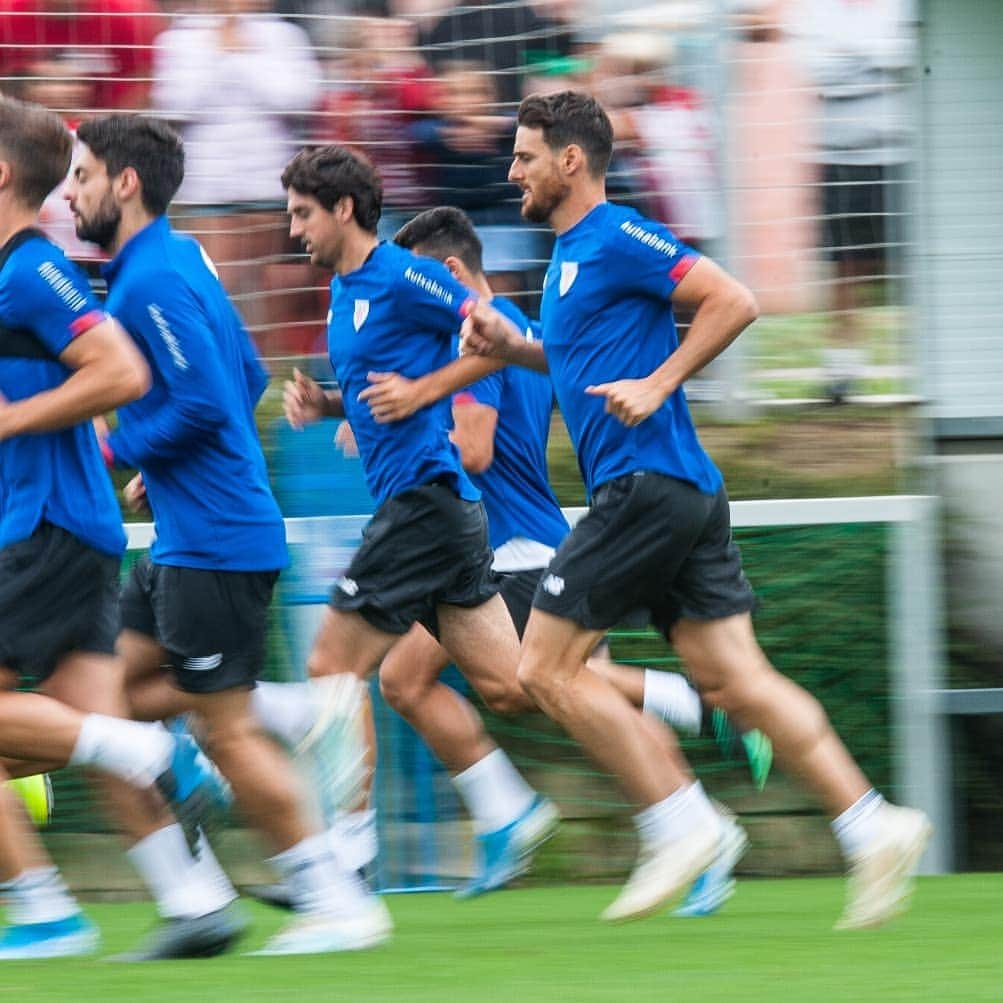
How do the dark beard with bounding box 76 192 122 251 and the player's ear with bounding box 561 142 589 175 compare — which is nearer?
the dark beard with bounding box 76 192 122 251

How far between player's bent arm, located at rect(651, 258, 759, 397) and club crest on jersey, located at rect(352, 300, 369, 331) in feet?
3.79

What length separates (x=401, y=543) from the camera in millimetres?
6598

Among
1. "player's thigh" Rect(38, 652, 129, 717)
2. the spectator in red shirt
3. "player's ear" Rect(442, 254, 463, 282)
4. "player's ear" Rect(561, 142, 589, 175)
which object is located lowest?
"player's thigh" Rect(38, 652, 129, 717)

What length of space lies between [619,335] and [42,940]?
204 cm

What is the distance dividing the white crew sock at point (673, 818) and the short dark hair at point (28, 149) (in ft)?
7.03

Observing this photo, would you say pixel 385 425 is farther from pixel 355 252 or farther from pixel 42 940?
pixel 42 940

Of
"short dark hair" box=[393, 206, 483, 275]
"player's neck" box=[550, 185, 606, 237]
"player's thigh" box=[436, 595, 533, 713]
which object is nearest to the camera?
"player's neck" box=[550, 185, 606, 237]

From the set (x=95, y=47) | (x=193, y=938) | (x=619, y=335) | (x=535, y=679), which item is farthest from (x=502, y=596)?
(x=95, y=47)

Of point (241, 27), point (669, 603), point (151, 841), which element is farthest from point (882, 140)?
point (151, 841)

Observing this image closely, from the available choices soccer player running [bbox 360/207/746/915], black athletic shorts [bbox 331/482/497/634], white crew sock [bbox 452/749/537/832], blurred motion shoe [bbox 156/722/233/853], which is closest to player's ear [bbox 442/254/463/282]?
Result: soccer player running [bbox 360/207/746/915]

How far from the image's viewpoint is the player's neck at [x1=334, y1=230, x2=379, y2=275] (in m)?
6.64

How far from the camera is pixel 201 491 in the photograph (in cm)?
567

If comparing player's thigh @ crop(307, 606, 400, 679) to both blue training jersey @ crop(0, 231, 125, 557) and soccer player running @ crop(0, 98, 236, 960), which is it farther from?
blue training jersey @ crop(0, 231, 125, 557)

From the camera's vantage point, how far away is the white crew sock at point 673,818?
587 centimetres
